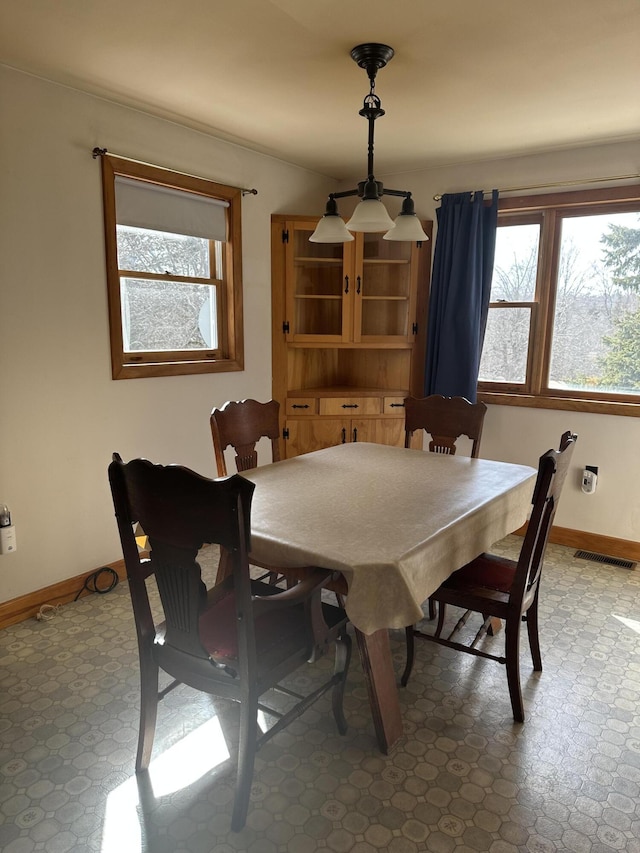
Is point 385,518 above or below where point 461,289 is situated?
below

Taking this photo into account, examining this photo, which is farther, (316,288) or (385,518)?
(316,288)

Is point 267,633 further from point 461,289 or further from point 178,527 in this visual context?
point 461,289

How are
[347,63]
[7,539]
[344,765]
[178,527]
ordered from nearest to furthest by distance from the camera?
[178,527]
[344,765]
[347,63]
[7,539]

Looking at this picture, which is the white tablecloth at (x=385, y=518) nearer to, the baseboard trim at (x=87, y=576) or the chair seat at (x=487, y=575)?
the chair seat at (x=487, y=575)

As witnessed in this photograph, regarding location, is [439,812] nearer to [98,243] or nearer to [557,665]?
[557,665]

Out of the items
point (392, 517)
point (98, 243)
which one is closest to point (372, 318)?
point (98, 243)

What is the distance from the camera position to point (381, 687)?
6.15 ft

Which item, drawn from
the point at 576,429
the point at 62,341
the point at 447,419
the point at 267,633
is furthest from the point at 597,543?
the point at 62,341

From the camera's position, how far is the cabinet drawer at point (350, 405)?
402 cm

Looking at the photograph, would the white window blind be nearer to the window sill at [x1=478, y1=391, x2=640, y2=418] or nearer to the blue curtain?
the blue curtain

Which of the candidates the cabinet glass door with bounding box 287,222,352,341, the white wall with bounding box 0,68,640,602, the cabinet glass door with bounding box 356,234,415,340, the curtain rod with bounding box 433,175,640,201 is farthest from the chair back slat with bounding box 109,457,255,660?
the curtain rod with bounding box 433,175,640,201

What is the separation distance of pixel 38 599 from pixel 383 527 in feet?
Answer: 6.34

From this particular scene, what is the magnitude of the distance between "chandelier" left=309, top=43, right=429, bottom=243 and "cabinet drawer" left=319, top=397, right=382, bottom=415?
170cm

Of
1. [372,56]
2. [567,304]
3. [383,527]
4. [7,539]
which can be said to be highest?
[372,56]
